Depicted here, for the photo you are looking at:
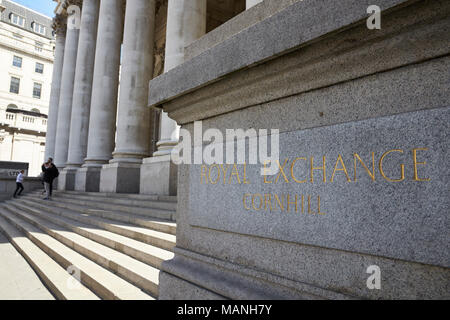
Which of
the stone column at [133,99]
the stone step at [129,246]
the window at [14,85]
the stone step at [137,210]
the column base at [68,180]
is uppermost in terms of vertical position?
the window at [14,85]

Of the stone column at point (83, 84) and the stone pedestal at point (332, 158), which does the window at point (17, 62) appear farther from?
the stone pedestal at point (332, 158)

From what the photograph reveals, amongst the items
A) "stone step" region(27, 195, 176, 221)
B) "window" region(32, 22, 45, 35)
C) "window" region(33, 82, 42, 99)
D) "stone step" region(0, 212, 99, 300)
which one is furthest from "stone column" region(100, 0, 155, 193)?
"window" region(32, 22, 45, 35)

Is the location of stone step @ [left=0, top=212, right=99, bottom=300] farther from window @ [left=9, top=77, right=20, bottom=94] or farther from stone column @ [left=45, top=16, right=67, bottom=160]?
window @ [left=9, top=77, right=20, bottom=94]

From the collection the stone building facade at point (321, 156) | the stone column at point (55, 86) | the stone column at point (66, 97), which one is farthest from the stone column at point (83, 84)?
the stone building facade at point (321, 156)

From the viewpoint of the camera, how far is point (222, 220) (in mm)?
3066

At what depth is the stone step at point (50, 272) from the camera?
15.4ft

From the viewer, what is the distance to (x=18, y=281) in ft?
18.9

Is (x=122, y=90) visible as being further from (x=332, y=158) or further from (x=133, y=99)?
(x=332, y=158)

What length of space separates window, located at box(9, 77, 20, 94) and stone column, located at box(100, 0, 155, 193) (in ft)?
175

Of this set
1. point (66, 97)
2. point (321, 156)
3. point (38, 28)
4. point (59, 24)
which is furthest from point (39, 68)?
point (321, 156)

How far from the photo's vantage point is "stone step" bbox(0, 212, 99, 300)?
470cm

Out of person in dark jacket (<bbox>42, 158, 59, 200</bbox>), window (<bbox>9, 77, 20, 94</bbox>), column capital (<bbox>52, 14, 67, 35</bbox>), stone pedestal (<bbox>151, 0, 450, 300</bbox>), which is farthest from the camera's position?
window (<bbox>9, 77, 20, 94</bbox>)

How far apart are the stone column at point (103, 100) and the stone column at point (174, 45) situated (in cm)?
702

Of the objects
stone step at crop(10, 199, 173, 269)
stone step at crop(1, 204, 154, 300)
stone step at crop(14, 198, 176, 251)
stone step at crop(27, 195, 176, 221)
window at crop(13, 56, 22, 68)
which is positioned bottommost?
stone step at crop(1, 204, 154, 300)
